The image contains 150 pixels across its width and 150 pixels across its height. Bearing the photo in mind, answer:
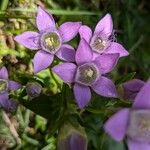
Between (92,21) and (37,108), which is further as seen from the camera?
(92,21)

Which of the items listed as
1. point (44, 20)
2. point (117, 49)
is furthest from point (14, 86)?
point (117, 49)

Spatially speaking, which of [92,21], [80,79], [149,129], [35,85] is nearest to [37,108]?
[35,85]

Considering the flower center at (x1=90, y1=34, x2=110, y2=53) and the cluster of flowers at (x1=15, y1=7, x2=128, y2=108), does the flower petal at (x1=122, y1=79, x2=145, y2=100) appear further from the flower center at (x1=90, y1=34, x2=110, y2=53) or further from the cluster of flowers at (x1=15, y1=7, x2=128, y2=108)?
the flower center at (x1=90, y1=34, x2=110, y2=53)

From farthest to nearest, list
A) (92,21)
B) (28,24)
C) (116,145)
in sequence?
(92,21) → (28,24) → (116,145)

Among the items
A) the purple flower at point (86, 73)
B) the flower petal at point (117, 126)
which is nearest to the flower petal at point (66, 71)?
the purple flower at point (86, 73)

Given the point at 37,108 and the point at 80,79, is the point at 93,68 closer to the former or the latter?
the point at 80,79

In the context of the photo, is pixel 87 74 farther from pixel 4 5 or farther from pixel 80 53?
pixel 4 5

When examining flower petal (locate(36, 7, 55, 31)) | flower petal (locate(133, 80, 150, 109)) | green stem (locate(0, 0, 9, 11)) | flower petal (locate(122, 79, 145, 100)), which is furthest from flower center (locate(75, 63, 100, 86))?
green stem (locate(0, 0, 9, 11))
